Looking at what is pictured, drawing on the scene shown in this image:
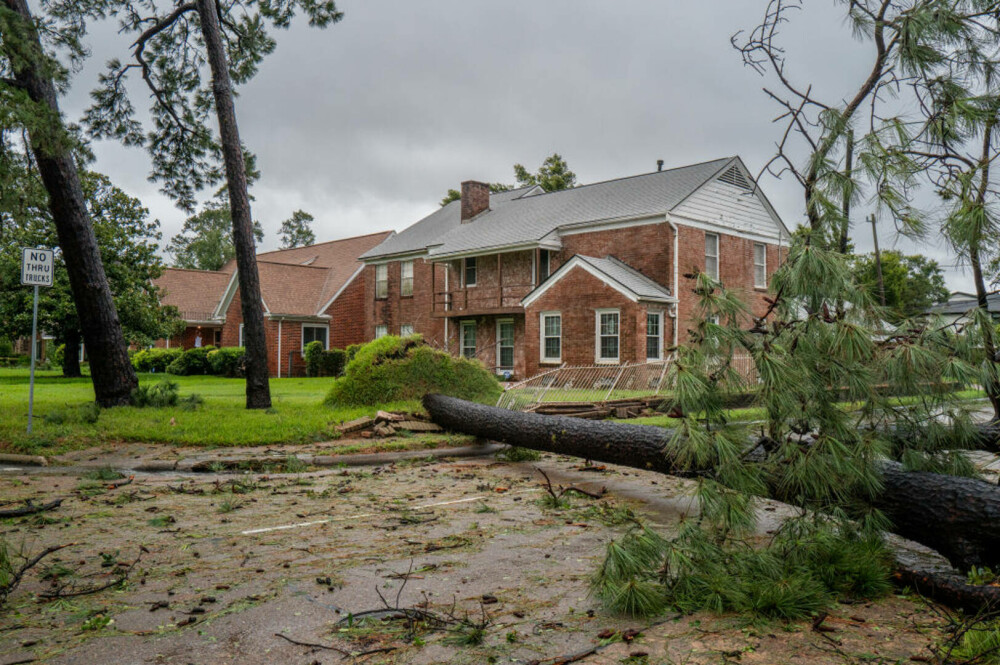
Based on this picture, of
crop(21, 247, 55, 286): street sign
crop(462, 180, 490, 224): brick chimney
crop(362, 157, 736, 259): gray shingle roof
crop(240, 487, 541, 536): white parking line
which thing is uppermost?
crop(462, 180, 490, 224): brick chimney

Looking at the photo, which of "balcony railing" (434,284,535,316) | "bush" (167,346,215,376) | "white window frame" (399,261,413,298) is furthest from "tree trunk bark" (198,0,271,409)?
"bush" (167,346,215,376)

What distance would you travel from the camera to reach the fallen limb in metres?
6.28

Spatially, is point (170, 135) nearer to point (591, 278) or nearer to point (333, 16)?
point (333, 16)

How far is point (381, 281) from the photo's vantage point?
35.7 meters

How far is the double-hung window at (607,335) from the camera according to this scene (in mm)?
23922

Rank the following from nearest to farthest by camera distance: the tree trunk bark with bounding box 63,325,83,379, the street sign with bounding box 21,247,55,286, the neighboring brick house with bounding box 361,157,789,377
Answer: the street sign with bounding box 21,247,55,286
the neighboring brick house with bounding box 361,157,789,377
the tree trunk bark with bounding box 63,325,83,379

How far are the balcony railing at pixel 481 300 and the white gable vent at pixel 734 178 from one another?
808 centimetres

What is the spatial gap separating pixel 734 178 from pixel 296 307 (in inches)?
788

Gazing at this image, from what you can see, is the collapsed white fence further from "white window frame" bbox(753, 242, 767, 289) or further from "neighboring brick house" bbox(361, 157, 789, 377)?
"white window frame" bbox(753, 242, 767, 289)

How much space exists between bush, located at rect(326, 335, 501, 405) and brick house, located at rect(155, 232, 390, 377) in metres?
19.7

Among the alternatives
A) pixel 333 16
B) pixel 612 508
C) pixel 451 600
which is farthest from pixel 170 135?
pixel 451 600

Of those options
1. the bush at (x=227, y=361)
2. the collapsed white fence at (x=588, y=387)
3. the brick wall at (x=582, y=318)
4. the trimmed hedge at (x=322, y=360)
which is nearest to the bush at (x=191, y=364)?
the bush at (x=227, y=361)

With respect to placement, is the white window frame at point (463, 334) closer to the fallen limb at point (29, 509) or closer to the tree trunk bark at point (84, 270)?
the tree trunk bark at point (84, 270)

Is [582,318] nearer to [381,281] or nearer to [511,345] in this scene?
[511,345]
